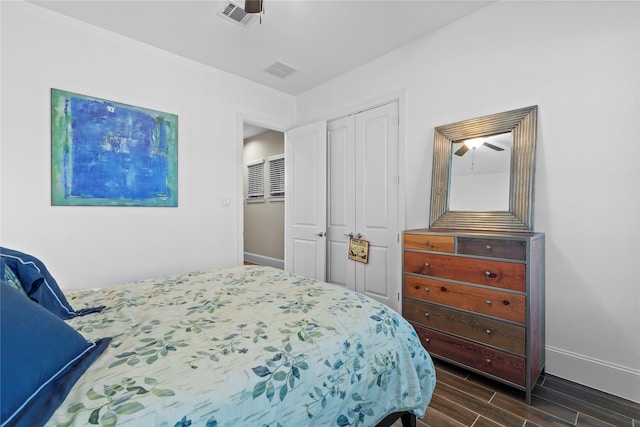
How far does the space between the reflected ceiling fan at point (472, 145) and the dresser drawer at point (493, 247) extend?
0.83 m

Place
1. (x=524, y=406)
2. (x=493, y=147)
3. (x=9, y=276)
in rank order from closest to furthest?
(x=9, y=276)
(x=524, y=406)
(x=493, y=147)

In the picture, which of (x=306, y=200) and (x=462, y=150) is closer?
(x=462, y=150)

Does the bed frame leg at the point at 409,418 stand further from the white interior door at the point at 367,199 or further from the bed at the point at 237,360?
the white interior door at the point at 367,199

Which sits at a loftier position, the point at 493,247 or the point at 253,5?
the point at 253,5

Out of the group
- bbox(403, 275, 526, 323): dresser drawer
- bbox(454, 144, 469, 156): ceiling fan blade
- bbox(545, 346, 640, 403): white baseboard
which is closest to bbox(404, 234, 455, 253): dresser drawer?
bbox(403, 275, 526, 323): dresser drawer

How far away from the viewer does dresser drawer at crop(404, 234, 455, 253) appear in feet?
6.87

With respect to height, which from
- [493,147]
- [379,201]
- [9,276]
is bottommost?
[9,276]

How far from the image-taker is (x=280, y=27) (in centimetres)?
258

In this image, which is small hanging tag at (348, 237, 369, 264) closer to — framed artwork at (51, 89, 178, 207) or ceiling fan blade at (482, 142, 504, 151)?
ceiling fan blade at (482, 142, 504, 151)

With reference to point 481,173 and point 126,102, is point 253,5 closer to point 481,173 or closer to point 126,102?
point 126,102

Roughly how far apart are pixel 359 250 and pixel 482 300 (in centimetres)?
149

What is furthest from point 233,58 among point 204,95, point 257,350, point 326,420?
point 326,420

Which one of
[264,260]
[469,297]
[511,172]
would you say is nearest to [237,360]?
[469,297]

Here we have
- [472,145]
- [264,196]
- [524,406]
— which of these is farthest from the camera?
[264,196]
